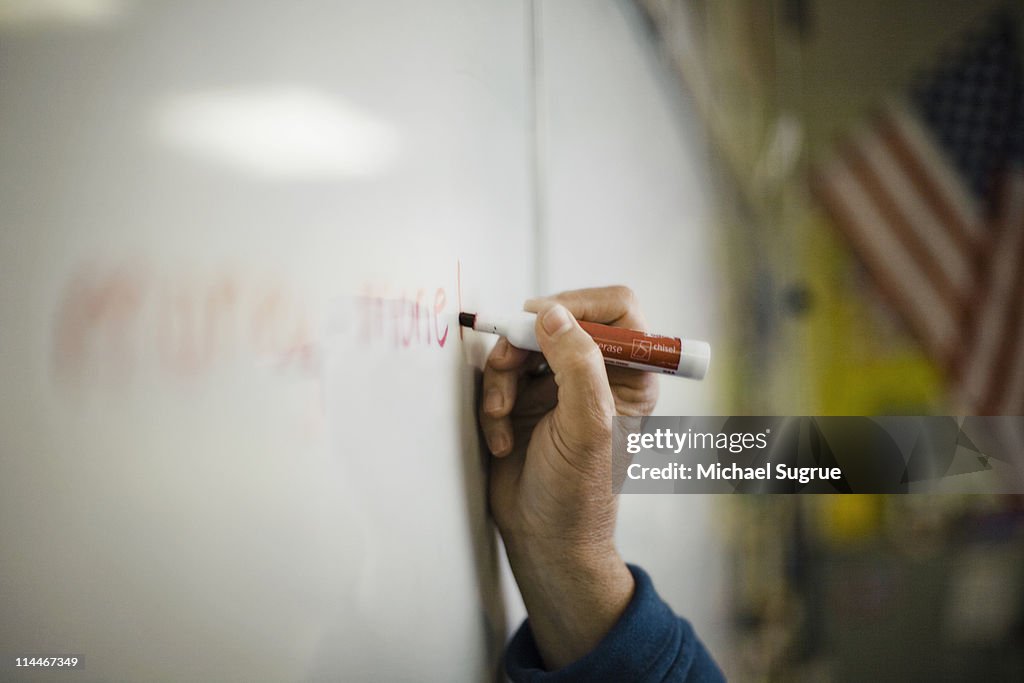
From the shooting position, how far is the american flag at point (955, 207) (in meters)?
1.55

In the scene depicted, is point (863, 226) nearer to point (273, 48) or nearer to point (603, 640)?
point (603, 640)

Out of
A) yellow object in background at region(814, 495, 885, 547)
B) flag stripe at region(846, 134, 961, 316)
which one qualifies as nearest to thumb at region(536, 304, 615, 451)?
yellow object in background at region(814, 495, 885, 547)

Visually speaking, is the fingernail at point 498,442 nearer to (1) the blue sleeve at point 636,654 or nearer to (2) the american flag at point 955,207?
(1) the blue sleeve at point 636,654

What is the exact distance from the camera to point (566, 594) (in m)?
0.47

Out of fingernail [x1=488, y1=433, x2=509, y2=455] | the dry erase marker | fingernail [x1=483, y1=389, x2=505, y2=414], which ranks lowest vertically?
fingernail [x1=488, y1=433, x2=509, y2=455]

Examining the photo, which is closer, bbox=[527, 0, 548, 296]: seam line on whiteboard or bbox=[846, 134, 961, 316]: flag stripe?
bbox=[527, 0, 548, 296]: seam line on whiteboard

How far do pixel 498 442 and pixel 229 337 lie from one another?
25 centimetres

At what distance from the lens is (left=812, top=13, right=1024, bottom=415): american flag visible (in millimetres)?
1547

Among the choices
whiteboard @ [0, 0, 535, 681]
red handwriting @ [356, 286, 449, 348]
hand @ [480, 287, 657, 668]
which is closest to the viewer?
whiteboard @ [0, 0, 535, 681]

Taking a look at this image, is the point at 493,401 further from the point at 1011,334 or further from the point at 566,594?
the point at 1011,334

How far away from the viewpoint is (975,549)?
5.05 feet

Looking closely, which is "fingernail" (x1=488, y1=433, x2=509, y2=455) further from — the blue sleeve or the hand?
the blue sleeve

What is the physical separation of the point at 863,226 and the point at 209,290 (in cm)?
171

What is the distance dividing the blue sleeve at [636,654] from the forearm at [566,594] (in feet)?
0.04
